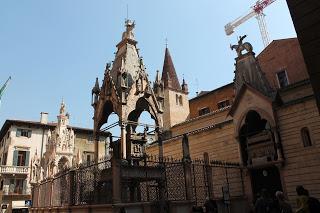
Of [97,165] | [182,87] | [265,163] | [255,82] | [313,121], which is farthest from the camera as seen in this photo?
[182,87]

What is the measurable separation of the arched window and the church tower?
92.1 feet

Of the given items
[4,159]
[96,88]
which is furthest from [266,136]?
[4,159]

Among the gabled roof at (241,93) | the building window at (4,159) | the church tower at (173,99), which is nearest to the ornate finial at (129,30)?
the gabled roof at (241,93)

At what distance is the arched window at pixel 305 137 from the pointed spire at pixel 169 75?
30599mm

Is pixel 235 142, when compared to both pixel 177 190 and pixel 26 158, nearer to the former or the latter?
pixel 177 190

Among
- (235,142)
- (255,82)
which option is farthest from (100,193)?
(255,82)

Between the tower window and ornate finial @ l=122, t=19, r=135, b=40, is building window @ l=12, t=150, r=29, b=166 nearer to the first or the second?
the tower window

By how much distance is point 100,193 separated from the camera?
12.6 metres

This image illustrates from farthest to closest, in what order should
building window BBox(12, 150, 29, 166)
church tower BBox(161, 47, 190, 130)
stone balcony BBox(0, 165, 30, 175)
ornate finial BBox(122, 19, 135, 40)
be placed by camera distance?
church tower BBox(161, 47, 190, 130) → building window BBox(12, 150, 29, 166) → stone balcony BBox(0, 165, 30, 175) → ornate finial BBox(122, 19, 135, 40)

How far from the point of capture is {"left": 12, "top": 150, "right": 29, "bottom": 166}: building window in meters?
42.7

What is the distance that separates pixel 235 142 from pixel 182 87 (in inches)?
1162

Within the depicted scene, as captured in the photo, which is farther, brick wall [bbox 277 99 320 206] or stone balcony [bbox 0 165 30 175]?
stone balcony [bbox 0 165 30 175]

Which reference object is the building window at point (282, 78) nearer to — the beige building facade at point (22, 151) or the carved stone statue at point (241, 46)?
the carved stone statue at point (241, 46)

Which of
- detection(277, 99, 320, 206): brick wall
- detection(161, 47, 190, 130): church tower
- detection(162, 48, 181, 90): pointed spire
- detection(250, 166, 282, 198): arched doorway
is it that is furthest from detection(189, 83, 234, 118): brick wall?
detection(277, 99, 320, 206): brick wall
